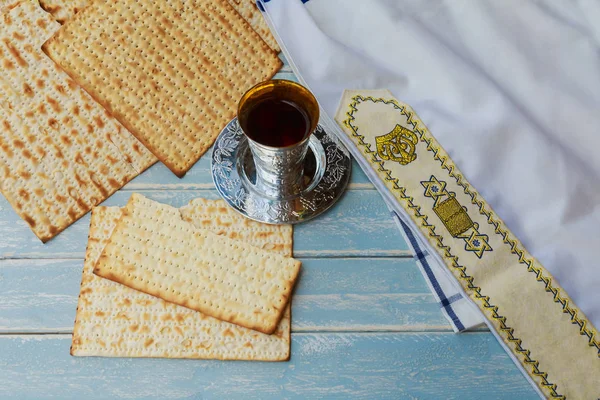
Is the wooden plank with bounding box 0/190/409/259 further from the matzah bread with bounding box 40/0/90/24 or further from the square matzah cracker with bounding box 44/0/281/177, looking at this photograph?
the matzah bread with bounding box 40/0/90/24

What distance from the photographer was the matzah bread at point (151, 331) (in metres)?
0.89

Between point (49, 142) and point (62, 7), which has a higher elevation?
point (62, 7)

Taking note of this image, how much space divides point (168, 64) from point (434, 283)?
2.08 ft

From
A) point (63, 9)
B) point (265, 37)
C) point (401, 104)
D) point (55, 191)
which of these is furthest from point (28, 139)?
point (401, 104)

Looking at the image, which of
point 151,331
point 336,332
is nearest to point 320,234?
point 336,332

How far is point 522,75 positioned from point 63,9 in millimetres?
889

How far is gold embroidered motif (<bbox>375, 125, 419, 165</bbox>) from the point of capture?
3.28 feet

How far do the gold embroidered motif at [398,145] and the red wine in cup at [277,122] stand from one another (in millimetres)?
157

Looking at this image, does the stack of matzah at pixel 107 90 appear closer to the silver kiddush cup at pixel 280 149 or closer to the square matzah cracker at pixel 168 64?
the square matzah cracker at pixel 168 64

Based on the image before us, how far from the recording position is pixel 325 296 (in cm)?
94

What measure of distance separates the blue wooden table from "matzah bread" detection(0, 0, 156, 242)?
0.13ft

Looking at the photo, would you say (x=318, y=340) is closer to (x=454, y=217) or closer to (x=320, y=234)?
(x=320, y=234)

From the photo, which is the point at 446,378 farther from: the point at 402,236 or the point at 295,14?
the point at 295,14

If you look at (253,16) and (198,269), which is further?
(253,16)
